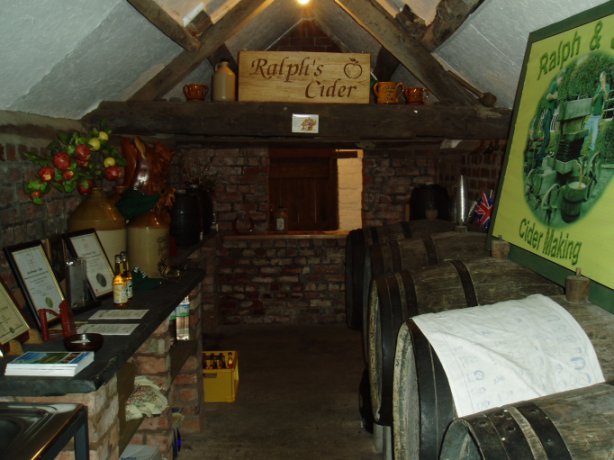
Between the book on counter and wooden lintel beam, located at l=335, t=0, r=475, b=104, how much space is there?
100 inches

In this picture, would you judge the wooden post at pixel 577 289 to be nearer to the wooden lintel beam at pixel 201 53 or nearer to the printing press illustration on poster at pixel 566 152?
the printing press illustration on poster at pixel 566 152

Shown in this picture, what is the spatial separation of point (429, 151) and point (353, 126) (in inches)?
100.0

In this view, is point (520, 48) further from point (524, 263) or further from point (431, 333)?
point (431, 333)

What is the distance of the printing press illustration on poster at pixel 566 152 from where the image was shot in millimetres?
1782

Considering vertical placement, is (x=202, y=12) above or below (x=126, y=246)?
above

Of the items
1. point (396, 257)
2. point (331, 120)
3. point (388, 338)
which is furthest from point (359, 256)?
point (388, 338)

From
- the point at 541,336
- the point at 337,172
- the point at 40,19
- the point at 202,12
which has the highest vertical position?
the point at 202,12

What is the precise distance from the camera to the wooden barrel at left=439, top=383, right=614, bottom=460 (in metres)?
1.06

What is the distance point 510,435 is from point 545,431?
0.23ft

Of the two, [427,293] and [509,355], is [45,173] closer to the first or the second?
[427,293]

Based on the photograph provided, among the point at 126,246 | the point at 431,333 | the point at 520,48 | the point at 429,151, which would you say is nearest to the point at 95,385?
the point at 431,333

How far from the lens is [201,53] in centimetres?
346

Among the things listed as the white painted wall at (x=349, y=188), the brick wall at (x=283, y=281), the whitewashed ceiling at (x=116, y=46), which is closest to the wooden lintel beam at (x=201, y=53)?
the whitewashed ceiling at (x=116, y=46)

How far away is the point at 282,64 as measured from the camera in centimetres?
362
